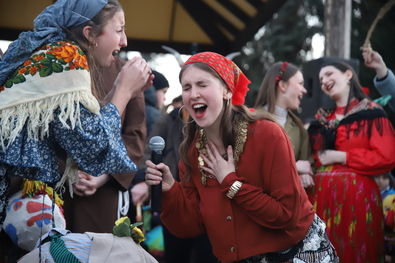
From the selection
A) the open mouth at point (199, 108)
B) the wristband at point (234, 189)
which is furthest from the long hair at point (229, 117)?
the wristband at point (234, 189)

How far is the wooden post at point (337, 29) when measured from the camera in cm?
791

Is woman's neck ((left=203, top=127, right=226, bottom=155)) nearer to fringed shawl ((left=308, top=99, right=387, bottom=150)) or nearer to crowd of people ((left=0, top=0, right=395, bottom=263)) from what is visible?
crowd of people ((left=0, top=0, right=395, bottom=263))

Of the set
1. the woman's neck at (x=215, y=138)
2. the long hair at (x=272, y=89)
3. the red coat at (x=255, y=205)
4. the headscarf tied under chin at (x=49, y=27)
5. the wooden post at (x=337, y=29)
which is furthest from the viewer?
the wooden post at (x=337, y=29)

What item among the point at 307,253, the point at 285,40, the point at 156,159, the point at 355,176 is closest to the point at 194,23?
the point at 355,176

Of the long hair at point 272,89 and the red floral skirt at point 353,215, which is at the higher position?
the long hair at point 272,89

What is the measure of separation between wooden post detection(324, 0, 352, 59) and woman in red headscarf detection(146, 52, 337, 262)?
5.28m

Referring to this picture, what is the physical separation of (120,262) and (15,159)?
0.67m

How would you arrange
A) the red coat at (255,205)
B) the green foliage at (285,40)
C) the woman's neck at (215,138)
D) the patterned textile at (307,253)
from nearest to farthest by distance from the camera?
the red coat at (255,205) < the patterned textile at (307,253) < the woman's neck at (215,138) < the green foliage at (285,40)

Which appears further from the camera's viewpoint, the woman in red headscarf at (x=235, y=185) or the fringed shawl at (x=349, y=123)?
the fringed shawl at (x=349, y=123)

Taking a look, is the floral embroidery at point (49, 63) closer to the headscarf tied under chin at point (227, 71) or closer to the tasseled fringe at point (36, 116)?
the tasseled fringe at point (36, 116)

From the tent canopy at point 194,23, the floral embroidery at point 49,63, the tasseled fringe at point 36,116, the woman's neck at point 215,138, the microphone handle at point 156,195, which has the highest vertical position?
the floral embroidery at point 49,63

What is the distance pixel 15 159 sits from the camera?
2344mm

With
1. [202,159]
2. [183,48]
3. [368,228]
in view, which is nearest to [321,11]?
[183,48]

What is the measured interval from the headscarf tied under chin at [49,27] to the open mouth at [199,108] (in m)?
0.71
